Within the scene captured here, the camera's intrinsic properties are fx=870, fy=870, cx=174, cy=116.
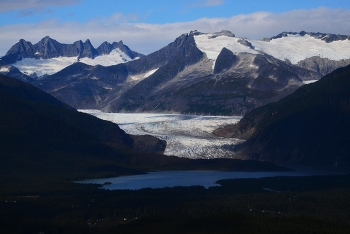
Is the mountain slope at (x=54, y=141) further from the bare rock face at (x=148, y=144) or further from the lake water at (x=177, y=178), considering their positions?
the lake water at (x=177, y=178)

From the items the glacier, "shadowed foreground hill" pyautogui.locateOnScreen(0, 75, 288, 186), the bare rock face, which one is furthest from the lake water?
the bare rock face

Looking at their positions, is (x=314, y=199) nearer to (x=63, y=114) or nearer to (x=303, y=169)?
(x=303, y=169)

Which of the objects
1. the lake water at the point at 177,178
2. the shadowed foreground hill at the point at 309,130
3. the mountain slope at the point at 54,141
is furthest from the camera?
the shadowed foreground hill at the point at 309,130

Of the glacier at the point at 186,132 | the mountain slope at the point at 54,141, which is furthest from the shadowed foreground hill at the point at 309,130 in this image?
the mountain slope at the point at 54,141

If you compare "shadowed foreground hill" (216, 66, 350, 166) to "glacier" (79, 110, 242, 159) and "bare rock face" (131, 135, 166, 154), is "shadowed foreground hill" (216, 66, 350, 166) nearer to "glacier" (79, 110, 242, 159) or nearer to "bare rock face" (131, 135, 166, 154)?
"glacier" (79, 110, 242, 159)

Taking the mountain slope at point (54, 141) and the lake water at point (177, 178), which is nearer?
the lake water at point (177, 178)

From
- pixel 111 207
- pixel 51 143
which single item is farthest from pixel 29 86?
pixel 111 207

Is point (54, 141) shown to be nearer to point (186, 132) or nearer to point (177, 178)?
point (177, 178)
